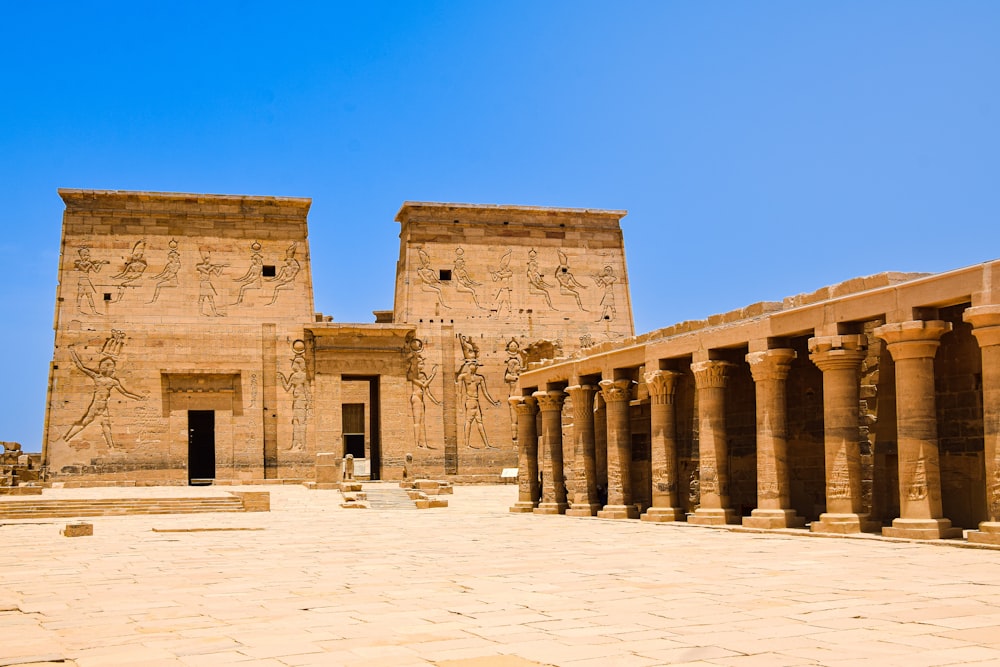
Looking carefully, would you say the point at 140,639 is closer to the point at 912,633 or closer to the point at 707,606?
the point at 707,606

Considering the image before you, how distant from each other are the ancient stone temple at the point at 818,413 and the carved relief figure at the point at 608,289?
15286 mm

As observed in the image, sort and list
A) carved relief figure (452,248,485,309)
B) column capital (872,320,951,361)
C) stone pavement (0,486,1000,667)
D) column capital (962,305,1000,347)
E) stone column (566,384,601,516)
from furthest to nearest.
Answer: carved relief figure (452,248,485,309)
stone column (566,384,601,516)
column capital (872,320,951,361)
column capital (962,305,1000,347)
stone pavement (0,486,1000,667)

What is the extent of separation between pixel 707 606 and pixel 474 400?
25.8 meters

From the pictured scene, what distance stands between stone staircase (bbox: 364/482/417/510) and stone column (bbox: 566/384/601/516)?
5.00m

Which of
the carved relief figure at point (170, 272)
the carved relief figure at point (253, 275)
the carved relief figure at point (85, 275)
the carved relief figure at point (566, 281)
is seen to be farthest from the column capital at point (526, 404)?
the carved relief figure at point (85, 275)

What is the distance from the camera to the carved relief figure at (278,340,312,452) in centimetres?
3139

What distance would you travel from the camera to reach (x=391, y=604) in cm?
773

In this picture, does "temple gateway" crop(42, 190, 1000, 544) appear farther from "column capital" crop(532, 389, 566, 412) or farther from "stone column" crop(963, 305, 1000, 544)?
"stone column" crop(963, 305, 1000, 544)

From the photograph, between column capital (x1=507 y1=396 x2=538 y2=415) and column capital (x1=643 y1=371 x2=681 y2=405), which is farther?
column capital (x1=507 y1=396 x2=538 y2=415)

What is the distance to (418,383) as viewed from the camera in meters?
32.4

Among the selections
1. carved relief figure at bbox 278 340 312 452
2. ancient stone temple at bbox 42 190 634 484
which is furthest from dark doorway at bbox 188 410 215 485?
carved relief figure at bbox 278 340 312 452

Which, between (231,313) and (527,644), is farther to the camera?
(231,313)

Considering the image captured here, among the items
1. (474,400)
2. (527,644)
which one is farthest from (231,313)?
(527,644)

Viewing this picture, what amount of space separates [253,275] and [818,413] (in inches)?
848
